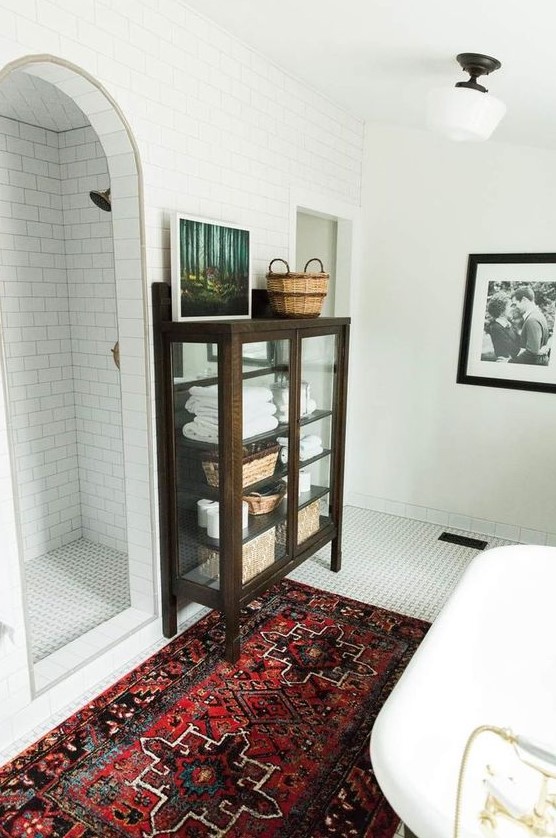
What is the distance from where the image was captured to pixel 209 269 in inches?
101

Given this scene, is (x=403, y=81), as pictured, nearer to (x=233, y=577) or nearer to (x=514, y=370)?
(x=514, y=370)

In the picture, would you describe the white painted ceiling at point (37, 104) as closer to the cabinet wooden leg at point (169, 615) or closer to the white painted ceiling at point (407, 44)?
the white painted ceiling at point (407, 44)

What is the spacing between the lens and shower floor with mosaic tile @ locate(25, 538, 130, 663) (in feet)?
8.70

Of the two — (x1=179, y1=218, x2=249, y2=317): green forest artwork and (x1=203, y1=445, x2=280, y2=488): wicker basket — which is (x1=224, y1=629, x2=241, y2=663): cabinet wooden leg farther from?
(x1=179, y1=218, x2=249, y2=317): green forest artwork

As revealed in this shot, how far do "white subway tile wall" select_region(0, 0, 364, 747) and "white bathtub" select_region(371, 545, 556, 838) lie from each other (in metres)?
1.34

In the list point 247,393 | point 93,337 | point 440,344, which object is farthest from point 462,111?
point 93,337

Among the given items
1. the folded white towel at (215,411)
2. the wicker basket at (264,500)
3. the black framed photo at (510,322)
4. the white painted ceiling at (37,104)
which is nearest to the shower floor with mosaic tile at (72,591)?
the wicker basket at (264,500)

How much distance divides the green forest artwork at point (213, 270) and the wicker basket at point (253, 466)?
642 millimetres

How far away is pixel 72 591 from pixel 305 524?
1.25 meters

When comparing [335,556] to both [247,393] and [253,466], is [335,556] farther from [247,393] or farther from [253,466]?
[247,393]

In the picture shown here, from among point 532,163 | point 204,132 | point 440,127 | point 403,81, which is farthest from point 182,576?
point 532,163

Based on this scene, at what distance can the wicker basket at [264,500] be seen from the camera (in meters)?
2.69

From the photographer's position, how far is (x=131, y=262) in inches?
92.6

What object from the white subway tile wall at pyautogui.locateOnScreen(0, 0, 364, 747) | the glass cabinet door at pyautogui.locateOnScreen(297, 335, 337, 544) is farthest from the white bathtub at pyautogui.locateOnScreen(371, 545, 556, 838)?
the white subway tile wall at pyautogui.locateOnScreen(0, 0, 364, 747)
